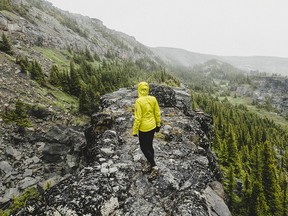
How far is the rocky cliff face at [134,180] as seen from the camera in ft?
22.4

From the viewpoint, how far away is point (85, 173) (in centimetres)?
820

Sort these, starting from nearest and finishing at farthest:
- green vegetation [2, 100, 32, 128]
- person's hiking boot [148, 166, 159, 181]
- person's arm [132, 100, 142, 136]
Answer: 1. person's arm [132, 100, 142, 136]
2. person's hiking boot [148, 166, 159, 181]
3. green vegetation [2, 100, 32, 128]

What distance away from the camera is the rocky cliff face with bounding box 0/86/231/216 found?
6825 millimetres

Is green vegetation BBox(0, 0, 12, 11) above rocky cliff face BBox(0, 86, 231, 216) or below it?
above

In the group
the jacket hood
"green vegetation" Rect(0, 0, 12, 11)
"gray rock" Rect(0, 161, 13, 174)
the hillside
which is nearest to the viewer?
the hillside

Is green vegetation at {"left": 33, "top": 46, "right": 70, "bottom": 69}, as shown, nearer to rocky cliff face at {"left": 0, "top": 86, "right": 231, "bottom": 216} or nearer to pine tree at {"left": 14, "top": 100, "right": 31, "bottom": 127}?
pine tree at {"left": 14, "top": 100, "right": 31, "bottom": 127}

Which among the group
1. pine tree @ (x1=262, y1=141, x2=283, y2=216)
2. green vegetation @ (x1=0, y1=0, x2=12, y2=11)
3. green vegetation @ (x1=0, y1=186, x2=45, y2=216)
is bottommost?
pine tree @ (x1=262, y1=141, x2=283, y2=216)

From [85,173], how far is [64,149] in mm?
12310

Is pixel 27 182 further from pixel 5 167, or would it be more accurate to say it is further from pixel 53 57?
pixel 53 57

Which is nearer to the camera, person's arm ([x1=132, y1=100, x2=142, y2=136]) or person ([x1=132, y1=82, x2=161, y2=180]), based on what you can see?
person's arm ([x1=132, y1=100, x2=142, y2=136])

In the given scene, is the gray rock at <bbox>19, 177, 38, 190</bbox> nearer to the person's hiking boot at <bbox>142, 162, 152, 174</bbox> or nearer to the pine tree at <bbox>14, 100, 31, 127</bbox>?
the pine tree at <bbox>14, 100, 31, 127</bbox>

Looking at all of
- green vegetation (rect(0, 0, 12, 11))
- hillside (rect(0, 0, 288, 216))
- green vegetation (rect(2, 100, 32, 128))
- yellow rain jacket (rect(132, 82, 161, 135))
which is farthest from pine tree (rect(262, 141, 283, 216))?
green vegetation (rect(0, 0, 12, 11))

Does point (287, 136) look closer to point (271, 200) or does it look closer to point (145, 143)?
point (271, 200)

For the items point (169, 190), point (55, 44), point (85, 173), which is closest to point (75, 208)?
point (85, 173)
